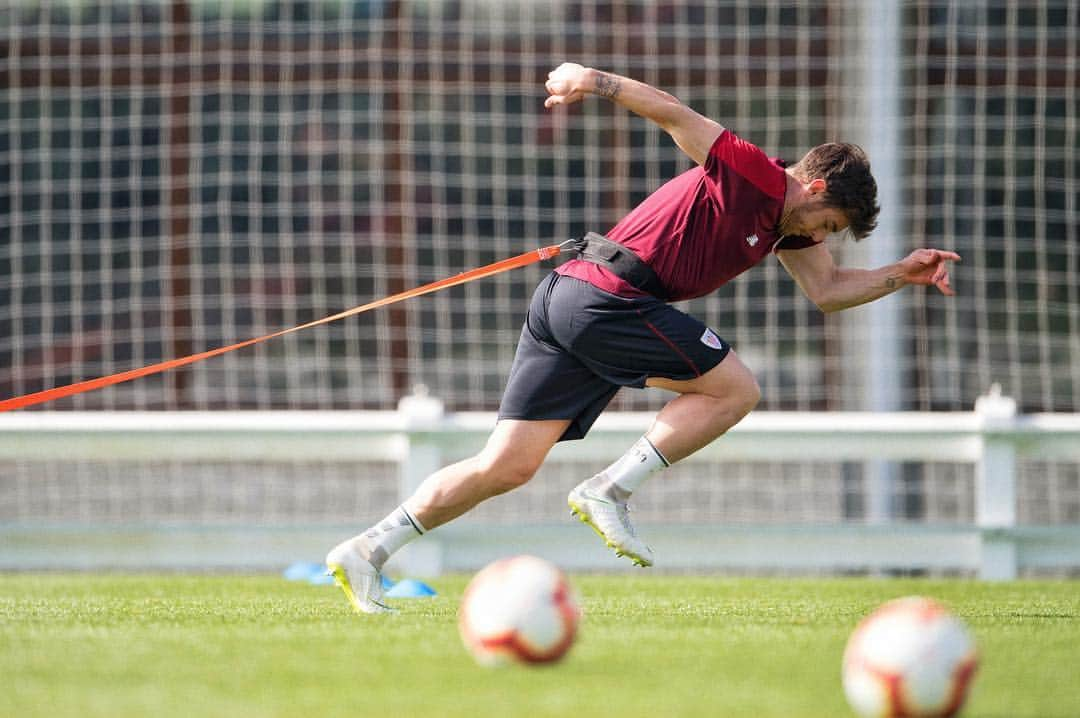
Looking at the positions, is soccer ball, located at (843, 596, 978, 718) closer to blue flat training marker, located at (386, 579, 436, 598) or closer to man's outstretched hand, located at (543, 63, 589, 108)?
man's outstretched hand, located at (543, 63, 589, 108)

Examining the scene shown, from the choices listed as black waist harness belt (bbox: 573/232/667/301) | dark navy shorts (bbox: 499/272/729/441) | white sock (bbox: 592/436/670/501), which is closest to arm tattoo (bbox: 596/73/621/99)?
black waist harness belt (bbox: 573/232/667/301)

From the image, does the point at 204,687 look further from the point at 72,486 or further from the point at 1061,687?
the point at 72,486

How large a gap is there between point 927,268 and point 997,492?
8.72ft

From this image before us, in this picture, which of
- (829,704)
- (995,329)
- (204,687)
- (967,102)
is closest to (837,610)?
(829,704)

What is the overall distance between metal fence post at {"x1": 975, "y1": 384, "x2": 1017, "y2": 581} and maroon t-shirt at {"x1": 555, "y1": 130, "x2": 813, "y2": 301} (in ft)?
10.0

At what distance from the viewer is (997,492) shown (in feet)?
25.2

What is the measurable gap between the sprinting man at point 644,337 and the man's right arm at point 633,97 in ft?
0.14

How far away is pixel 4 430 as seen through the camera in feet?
25.5

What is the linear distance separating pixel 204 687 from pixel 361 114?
11.8 m

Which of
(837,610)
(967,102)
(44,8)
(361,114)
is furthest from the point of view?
(361,114)

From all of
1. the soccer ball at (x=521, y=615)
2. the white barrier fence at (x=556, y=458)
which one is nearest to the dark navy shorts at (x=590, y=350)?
the soccer ball at (x=521, y=615)

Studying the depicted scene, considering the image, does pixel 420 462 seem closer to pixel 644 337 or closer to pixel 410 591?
pixel 410 591

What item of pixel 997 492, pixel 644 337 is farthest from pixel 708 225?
pixel 997 492

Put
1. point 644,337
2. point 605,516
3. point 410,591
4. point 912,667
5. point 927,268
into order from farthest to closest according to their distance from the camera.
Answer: point 410,591 < point 927,268 < point 605,516 < point 644,337 < point 912,667
